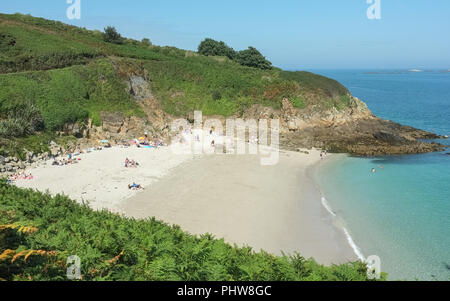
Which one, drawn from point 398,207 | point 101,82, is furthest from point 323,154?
point 101,82

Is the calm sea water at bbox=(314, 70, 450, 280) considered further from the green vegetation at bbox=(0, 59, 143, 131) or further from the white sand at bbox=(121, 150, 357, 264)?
the green vegetation at bbox=(0, 59, 143, 131)

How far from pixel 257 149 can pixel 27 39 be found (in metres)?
34.3

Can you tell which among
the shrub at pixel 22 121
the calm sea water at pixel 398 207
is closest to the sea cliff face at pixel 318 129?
the calm sea water at pixel 398 207

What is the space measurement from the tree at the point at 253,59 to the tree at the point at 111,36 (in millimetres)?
23720

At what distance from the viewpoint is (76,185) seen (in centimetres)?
2300

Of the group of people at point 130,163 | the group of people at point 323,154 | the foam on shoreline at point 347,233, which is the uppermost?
the group of people at point 130,163

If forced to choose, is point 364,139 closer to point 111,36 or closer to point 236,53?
point 236,53

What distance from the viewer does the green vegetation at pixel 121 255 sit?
7316 millimetres

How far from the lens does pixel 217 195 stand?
891 inches

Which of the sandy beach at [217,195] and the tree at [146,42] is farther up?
the tree at [146,42]

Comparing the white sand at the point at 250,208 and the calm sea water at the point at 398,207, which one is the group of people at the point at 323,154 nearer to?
the calm sea water at the point at 398,207

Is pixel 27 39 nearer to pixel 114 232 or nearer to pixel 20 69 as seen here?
pixel 20 69

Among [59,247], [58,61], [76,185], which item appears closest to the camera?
[59,247]
